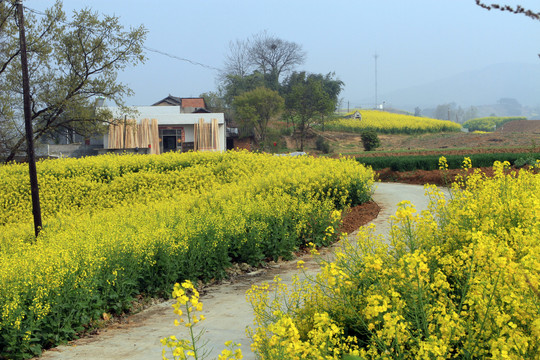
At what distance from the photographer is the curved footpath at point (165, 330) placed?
17.5 feet

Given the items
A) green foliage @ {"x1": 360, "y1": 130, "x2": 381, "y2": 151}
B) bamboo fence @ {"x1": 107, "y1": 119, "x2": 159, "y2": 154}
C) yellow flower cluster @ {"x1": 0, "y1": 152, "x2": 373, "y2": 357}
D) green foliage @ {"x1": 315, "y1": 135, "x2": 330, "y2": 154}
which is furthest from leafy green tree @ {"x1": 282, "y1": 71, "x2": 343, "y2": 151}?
yellow flower cluster @ {"x1": 0, "y1": 152, "x2": 373, "y2": 357}

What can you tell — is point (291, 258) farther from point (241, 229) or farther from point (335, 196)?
point (335, 196)

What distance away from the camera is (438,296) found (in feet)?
13.3

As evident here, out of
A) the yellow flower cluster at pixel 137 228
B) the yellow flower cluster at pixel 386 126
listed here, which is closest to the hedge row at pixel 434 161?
the yellow flower cluster at pixel 137 228

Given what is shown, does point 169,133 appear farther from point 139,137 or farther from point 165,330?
point 165,330

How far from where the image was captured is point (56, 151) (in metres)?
35.2

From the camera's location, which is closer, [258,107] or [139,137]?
[139,137]

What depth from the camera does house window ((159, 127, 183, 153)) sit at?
3441 centimetres

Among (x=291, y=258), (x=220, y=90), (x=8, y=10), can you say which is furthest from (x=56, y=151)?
(x=220, y=90)

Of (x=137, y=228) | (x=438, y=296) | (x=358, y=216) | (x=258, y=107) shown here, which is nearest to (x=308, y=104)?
(x=258, y=107)

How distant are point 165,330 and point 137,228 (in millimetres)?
2802

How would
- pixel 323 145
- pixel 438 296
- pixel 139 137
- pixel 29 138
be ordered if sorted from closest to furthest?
1. pixel 438 296
2. pixel 29 138
3. pixel 139 137
4. pixel 323 145

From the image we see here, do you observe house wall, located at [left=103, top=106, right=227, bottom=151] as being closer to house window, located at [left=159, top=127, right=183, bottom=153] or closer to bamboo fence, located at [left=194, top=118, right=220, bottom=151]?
bamboo fence, located at [left=194, top=118, right=220, bottom=151]

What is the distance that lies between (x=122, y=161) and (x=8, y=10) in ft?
22.9
